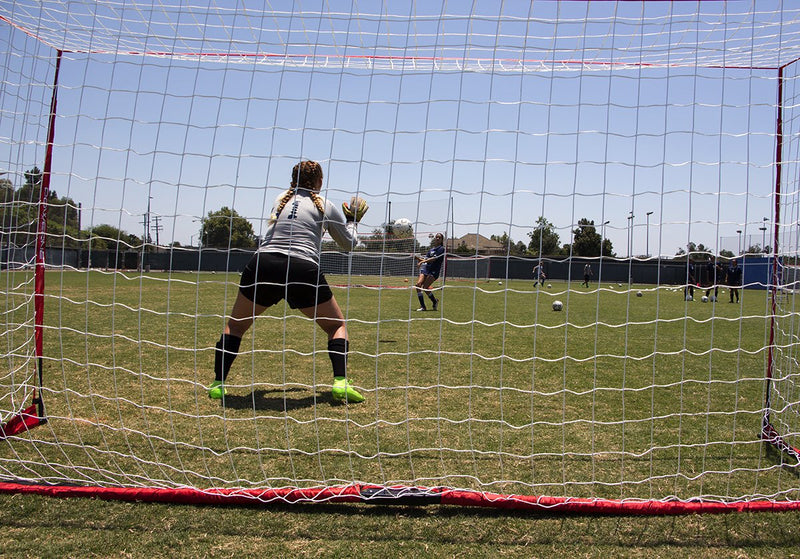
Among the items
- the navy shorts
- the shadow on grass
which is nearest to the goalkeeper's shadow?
the shadow on grass

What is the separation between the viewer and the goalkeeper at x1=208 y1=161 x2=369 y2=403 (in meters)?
4.14

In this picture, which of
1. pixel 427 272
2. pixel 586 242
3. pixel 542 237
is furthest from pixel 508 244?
pixel 427 272

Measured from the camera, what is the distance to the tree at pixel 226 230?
3410 millimetres

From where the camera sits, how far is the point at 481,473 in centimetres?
321

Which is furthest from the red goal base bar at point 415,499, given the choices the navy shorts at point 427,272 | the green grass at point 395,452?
the navy shorts at point 427,272

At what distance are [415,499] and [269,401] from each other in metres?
2.21

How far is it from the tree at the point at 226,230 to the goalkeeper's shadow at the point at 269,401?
1.22 meters

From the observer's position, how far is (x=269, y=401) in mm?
4656

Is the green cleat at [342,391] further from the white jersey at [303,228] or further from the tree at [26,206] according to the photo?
the tree at [26,206]

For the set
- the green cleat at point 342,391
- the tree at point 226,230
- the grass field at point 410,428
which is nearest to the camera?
the grass field at point 410,428

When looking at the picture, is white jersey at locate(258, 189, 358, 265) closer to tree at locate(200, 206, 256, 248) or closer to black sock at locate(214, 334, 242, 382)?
tree at locate(200, 206, 256, 248)

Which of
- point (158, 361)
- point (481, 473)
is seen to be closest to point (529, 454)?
point (481, 473)

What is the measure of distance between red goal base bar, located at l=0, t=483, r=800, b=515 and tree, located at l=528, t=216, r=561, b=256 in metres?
1.31

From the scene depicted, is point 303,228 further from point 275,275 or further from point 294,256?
point 275,275
